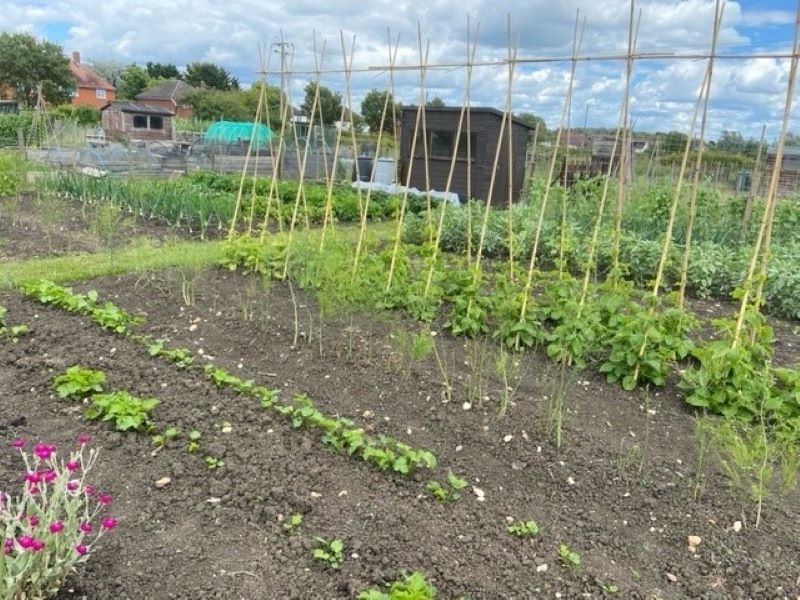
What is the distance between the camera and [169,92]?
52.8 meters

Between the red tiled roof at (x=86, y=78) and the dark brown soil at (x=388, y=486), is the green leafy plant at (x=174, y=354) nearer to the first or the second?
the dark brown soil at (x=388, y=486)

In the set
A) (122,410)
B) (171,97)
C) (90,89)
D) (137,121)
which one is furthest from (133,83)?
(122,410)

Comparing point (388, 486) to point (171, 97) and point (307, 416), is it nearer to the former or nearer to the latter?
point (307, 416)

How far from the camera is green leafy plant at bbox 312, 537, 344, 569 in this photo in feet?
7.61

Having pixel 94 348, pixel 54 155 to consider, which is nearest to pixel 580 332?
pixel 94 348

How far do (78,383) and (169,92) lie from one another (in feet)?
181

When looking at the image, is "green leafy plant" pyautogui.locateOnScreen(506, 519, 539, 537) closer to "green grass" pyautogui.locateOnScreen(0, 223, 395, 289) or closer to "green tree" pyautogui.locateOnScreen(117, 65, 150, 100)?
"green grass" pyautogui.locateOnScreen(0, 223, 395, 289)

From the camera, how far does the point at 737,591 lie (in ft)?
7.79

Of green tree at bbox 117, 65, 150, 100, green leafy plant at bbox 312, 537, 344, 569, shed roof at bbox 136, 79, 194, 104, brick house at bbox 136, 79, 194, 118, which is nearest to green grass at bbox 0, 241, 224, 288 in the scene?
green leafy plant at bbox 312, 537, 344, 569

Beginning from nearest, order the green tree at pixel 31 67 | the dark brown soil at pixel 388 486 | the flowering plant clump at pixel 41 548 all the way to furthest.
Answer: the flowering plant clump at pixel 41 548
the dark brown soil at pixel 388 486
the green tree at pixel 31 67

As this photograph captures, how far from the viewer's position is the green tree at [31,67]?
1668 inches

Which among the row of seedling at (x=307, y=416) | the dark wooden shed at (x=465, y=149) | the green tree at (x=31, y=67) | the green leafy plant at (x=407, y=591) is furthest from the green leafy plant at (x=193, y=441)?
the green tree at (x=31, y=67)

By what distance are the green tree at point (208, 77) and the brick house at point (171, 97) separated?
37.4ft

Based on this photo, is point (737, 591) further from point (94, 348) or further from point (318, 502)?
point (94, 348)
